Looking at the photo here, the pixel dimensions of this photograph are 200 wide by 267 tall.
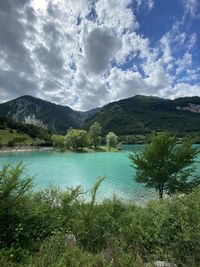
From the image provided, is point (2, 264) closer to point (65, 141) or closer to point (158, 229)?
point (158, 229)

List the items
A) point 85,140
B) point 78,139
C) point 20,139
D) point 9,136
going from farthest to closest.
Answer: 1. point 9,136
2. point 20,139
3. point 85,140
4. point 78,139

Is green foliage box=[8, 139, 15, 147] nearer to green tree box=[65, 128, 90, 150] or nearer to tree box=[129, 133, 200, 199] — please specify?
green tree box=[65, 128, 90, 150]

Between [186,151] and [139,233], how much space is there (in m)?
14.4

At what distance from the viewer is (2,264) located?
6.30 m

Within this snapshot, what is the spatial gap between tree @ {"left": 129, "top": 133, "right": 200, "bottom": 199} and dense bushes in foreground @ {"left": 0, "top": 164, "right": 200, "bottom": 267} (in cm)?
1087

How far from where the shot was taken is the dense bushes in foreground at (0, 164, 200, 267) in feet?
24.3

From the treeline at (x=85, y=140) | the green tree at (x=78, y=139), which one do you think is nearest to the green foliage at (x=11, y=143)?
the treeline at (x=85, y=140)

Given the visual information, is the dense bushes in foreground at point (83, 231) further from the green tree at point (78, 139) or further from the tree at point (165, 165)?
the green tree at point (78, 139)

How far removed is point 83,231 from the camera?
1087 centimetres

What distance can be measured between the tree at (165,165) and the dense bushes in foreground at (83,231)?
35.7 feet

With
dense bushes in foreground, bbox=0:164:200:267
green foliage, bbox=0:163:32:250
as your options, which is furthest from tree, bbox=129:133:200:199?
green foliage, bbox=0:163:32:250

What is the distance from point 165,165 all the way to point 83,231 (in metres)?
13.6

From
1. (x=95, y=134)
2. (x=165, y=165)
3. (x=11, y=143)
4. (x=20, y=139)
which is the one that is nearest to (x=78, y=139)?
(x=95, y=134)

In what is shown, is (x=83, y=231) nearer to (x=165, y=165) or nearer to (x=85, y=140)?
(x=165, y=165)
